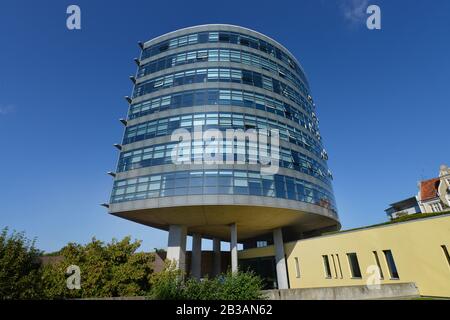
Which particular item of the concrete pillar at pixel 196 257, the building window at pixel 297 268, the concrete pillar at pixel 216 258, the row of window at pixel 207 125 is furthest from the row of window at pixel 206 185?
the concrete pillar at pixel 216 258

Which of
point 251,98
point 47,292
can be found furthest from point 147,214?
point 251,98

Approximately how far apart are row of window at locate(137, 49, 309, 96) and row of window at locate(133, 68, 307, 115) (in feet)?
5.69

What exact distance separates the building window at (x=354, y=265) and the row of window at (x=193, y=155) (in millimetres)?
11209

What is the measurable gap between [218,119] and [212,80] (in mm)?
5774

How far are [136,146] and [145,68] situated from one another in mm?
13029

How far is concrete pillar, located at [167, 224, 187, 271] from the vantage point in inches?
1156

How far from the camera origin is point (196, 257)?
3675 cm

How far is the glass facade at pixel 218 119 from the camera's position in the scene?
1081 inches

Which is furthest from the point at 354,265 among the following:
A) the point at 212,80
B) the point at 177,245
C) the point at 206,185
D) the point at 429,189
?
the point at 429,189

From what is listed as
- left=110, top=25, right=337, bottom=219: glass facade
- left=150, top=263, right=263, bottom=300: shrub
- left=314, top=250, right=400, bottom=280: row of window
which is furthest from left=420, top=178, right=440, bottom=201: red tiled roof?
left=150, top=263, right=263, bottom=300: shrub

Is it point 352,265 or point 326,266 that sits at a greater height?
point 326,266

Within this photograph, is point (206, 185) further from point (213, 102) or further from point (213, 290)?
point (213, 290)

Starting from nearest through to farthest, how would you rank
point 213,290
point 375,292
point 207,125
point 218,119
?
point 213,290 < point 375,292 < point 207,125 < point 218,119
